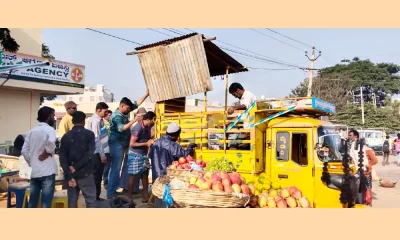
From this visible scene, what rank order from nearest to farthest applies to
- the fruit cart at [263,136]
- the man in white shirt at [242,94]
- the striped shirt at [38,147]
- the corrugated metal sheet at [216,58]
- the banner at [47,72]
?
the striped shirt at [38,147] → the fruit cart at [263,136] → the corrugated metal sheet at [216,58] → the man in white shirt at [242,94] → the banner at [47,72]

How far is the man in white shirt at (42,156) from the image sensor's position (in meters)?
4.57

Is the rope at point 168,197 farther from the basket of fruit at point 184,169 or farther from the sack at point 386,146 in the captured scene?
the sack at point 386,146

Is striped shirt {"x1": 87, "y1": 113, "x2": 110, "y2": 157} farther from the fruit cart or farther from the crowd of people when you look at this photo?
the fruit cart

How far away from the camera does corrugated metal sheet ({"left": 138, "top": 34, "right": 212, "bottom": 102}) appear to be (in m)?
6.32

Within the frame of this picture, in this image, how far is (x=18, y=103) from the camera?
1502cm

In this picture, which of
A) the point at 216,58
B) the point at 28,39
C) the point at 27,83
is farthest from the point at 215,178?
the point at 28,39

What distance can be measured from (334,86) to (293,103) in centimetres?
3377

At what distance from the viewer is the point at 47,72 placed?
1532 centimetres

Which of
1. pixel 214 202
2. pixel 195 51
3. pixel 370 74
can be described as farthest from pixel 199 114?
pixel 370 74

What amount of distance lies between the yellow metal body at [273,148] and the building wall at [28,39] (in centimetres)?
1230

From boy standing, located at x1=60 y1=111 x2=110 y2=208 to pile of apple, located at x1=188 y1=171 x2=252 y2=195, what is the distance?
5.62 ft

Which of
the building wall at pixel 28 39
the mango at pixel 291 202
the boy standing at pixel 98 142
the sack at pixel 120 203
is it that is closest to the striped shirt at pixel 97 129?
the boy standing at pixel 98 142

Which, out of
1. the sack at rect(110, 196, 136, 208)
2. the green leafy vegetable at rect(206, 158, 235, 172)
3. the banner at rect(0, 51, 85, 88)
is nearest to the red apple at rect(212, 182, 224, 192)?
the green leafy vegetable at rect(206, 158, 235, 172)

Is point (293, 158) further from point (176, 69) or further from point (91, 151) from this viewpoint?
point (91, 151)
